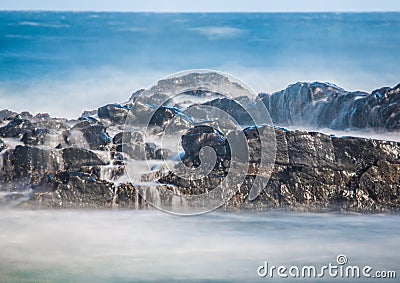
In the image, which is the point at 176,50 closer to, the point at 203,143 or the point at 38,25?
the point at 38,25

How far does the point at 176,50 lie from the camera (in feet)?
50.3

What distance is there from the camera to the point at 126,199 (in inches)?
368

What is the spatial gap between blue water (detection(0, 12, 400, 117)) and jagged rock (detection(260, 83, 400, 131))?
0.88m

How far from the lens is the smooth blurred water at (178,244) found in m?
7.84

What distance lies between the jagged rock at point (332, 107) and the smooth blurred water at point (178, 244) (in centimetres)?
238

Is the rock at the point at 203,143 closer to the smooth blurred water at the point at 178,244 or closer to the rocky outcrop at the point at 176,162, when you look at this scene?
the rocky outcrop at the point at 176,162

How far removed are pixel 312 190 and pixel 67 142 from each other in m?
3.21

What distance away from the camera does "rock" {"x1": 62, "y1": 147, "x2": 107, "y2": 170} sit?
9.84m

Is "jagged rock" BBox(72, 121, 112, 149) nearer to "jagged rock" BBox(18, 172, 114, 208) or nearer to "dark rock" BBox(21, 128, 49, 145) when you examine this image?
"dark rock" BBox(21, 128, 49, 145)

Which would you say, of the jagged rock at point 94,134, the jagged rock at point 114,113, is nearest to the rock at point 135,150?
the jagged rock at point 94,134

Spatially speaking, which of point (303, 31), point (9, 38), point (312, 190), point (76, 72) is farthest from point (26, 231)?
point (303, 31)

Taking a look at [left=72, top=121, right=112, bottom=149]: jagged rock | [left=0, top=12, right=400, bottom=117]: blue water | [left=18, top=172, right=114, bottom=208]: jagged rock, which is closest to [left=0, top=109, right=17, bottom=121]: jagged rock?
[left=0, top=12, right=400, bottom=117]: blue water

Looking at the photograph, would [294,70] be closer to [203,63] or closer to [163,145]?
[203,63]

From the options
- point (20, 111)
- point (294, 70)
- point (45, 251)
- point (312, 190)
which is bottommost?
point (45, 251)
